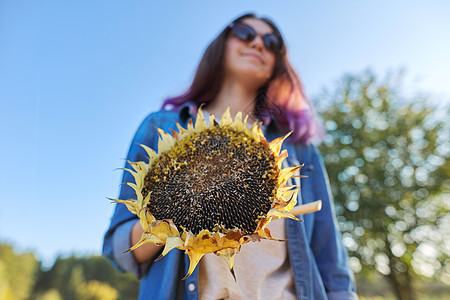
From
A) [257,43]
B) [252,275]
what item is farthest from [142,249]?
[257,43]

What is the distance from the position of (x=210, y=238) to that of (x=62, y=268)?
84.8ft

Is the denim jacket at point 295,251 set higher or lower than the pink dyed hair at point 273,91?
lower

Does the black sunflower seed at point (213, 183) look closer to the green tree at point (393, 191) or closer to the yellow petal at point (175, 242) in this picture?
the yellow petal at point (175, 242)

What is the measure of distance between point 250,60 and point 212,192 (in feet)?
4.50

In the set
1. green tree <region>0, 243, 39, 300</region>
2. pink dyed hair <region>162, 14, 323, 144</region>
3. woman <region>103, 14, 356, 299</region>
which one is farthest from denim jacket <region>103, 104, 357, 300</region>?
green tree <region>0, 243, 39, 300</region>

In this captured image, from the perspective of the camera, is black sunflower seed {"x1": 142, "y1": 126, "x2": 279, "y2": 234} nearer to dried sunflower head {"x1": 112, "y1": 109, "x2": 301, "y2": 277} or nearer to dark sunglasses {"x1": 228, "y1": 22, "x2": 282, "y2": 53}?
dried sunflower head {"x1": 112, "y1": 109, "x2": 301, "y2": 277}

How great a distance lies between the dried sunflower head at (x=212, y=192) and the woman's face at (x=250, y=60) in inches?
41.6

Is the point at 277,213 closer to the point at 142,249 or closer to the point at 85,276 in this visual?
the point at 142,249

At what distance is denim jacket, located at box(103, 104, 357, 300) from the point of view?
151 cm

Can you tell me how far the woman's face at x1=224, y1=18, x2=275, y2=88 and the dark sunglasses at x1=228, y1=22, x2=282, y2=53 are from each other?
0.02 meters

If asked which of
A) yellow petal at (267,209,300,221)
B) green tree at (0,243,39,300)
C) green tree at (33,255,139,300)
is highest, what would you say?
yellow petal at (267,209,300,221)

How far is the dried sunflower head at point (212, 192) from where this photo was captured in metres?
0.92

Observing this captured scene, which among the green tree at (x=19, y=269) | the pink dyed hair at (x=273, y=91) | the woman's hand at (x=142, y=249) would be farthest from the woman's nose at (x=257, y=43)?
the green tree at (x=19, y=269)

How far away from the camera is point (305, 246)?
1691mm
